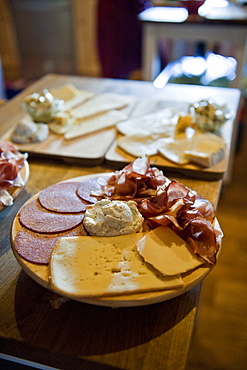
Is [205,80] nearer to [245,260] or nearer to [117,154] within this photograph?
[245,260]

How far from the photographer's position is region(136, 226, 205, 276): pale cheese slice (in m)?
0.70

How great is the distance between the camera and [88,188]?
0.97 meters

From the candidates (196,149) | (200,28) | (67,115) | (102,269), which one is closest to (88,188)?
(102,269)

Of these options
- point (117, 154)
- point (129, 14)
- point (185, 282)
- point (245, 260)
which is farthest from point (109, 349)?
point (129, 14)

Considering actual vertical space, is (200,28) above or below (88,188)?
above

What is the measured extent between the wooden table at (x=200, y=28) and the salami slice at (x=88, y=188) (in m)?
1.61

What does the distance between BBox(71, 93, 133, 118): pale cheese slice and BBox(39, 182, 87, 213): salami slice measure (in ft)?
1.82

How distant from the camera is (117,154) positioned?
1.23 meters

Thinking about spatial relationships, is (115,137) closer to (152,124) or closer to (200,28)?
(152,124)

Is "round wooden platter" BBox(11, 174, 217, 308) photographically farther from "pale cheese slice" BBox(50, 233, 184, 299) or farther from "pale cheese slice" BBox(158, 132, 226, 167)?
"pale cheese slice" BBox(158, 132, 226, 167)

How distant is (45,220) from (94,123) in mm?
653

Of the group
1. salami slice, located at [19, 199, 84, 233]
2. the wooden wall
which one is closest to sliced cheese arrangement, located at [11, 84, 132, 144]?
salami slice, located at [19, 199, 84, 233]

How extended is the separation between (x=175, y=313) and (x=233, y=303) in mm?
1080

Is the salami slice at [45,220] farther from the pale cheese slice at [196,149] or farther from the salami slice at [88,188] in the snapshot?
the pale cheese slice at [196,149]
